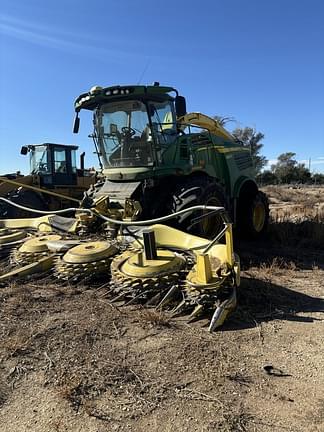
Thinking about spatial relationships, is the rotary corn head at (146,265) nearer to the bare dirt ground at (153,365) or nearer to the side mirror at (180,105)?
the bare dirt ground at (153,365)

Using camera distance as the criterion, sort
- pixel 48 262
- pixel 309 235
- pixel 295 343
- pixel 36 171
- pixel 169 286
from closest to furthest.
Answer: pixel 295 343, pixel 169 286, pixel 48 262, pixel 309 235, pixel 36 171

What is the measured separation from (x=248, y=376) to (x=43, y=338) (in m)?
1.62

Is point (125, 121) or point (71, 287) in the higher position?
point (125, 121)

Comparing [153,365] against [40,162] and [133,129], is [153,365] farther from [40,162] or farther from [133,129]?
[40,162]

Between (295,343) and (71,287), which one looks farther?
(71,287)

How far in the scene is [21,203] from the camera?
1051 centimetres

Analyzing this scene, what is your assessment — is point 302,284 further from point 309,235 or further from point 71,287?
point 309,235

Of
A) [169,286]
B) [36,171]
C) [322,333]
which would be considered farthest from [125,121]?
[36,171]

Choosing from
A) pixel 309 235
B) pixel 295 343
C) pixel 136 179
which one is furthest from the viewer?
pixel 309 235

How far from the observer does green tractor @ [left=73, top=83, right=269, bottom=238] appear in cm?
619

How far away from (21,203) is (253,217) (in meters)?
5.91

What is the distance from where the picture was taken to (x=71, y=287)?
4.46 metres

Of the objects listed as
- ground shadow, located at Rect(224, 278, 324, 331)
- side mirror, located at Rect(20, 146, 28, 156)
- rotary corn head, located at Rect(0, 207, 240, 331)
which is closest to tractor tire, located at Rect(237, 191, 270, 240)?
ground shadow, located at Rect(224, 278, 324, 331)

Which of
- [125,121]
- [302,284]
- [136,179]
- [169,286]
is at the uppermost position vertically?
[125,121]
